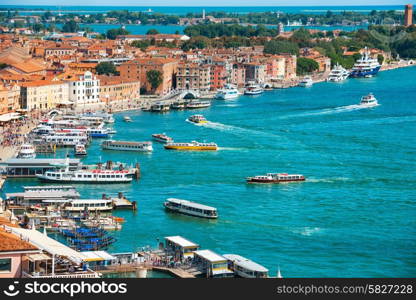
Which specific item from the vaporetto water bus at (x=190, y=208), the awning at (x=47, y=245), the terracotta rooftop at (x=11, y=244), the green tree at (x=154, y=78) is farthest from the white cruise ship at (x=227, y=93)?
the terracotta rooftop at (x=11, y=244)


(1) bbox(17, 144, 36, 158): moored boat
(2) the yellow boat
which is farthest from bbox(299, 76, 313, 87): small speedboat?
(1) bbox(17, 144, 36, 158): moored boat

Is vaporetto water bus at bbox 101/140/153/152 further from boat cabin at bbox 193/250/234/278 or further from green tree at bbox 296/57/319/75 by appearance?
green tree at bbox 296/57/319/75

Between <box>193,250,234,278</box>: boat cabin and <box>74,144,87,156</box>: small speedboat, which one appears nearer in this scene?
<box>193,250,234,278</box>: boat cabin

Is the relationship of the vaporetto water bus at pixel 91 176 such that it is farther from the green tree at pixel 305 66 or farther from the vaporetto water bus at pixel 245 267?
the green tree at pixel 305 66

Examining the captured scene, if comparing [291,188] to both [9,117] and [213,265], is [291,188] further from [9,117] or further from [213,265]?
[9,117]

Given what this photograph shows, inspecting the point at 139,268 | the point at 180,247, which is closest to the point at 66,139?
the point at 180,247

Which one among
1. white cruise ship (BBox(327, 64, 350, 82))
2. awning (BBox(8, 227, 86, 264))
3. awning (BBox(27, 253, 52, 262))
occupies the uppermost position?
awning (BBox(27, 253, 52, 262))
